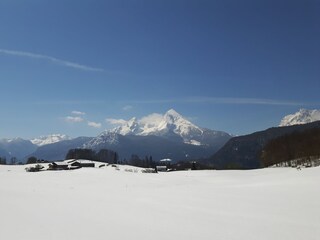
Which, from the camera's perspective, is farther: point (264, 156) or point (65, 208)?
point (264, 156)

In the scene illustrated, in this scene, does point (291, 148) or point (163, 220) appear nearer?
point (163, 220)

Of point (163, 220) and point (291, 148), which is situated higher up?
point (291, 148)

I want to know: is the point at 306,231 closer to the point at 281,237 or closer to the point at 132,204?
the point at 281,237

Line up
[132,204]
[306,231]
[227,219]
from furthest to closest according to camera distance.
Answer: [132,204], [227,219], [306,231]

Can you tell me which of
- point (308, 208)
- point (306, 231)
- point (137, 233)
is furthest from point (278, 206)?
point (137, 233)

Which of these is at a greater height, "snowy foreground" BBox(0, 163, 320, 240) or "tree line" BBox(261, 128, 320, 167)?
"tree line" BBox(261, 128, 320, 167)

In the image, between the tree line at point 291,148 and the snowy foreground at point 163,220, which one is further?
the tree line at point 291,148

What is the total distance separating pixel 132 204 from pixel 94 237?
9814mm

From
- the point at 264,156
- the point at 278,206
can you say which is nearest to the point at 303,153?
the point at 264,156

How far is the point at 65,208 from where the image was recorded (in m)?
19.5

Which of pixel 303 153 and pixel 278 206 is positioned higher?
pixel 303 153

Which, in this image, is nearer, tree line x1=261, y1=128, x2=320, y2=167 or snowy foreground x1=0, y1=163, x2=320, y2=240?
snowy foreground x1=0, y1=163, x2=320, y2=240

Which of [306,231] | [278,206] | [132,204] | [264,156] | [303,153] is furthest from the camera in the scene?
[264,156]

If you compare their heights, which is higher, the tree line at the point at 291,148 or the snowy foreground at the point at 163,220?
the tree line at the point at 291,148
